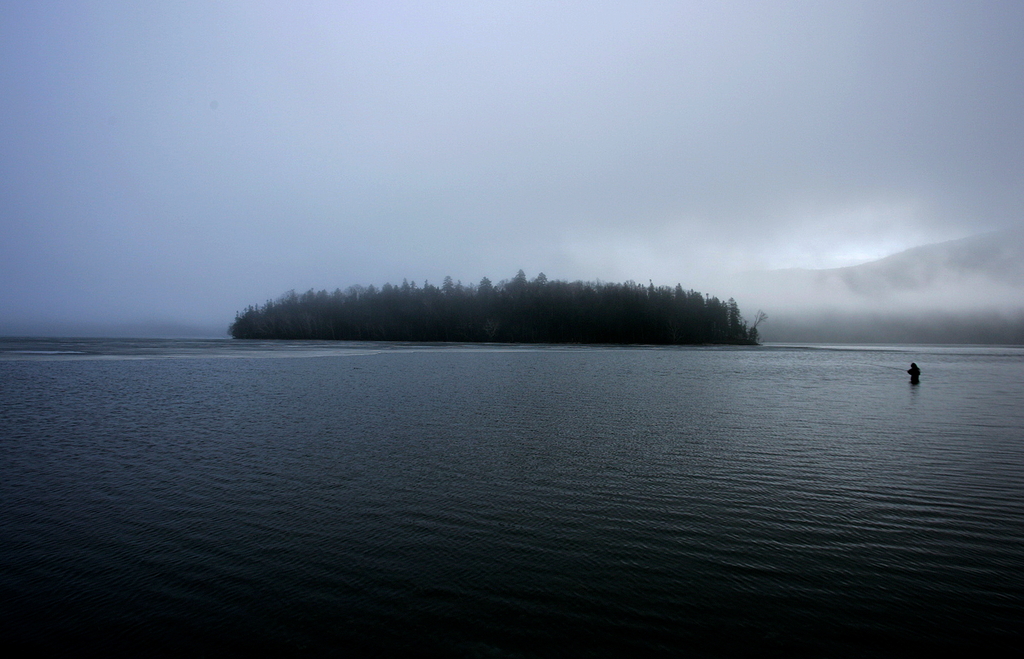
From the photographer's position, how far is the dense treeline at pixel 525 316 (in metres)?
145

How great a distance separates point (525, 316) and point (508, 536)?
14004 cm

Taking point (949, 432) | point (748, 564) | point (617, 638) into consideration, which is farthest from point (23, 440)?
point (949, 432)

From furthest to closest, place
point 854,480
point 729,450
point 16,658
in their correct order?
1. point 729,450
2. point 854,480
3. point 16,658

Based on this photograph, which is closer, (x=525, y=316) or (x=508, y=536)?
(x=508, y=536)

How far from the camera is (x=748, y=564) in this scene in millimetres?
7188

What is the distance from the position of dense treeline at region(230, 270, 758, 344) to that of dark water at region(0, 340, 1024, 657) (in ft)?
417

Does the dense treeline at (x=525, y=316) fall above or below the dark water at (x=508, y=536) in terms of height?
above

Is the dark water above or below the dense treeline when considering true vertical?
below

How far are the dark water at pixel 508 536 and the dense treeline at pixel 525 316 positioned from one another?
127m

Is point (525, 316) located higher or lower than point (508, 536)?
higher

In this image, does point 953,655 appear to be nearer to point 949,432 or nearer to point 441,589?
point 441,589

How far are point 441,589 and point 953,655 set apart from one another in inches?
212

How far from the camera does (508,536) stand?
322 inches

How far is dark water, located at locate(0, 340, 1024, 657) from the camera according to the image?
5.63m
